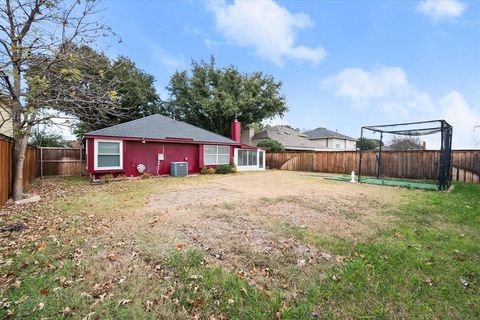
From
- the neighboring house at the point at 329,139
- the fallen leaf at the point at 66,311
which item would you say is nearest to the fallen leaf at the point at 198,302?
the fallen leaf at the point at 66,311

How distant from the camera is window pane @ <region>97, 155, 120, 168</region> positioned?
1145 centimetres

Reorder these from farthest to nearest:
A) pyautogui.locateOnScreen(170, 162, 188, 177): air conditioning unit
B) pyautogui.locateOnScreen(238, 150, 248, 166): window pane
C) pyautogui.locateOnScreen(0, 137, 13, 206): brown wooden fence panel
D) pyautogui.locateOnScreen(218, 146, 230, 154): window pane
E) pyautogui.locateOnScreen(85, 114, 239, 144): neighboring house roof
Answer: pyautogui.locateOnScreen(238, 150, 248, 166): window pane, pyautogui.locateOnScreen(218, 146, 230, 154): window pane, pyautogui.locateOnScreen(170, 162, 188, 177): air conditioning unit, pyautogui.locateOnScreen(85, 114, 239, 144): neighboring house roof, pyautogui.locateOnScreen(0, 137, 13, 206): brown wooden fence panel

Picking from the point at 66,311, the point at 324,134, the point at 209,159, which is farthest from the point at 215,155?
the point at 324,134

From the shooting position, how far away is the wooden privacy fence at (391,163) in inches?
456

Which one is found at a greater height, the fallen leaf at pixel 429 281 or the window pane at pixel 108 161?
the window pane at pixel 108 161

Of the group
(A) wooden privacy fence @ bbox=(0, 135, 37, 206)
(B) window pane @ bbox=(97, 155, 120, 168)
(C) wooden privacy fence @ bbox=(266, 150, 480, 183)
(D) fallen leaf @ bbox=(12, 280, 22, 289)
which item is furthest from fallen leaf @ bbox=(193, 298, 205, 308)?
(C) wooden privacy fence @ bbox=(266, 150, 480, 183)

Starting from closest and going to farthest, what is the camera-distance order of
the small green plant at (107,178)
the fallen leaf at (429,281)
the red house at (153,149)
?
1. the fallen leaf at (429,281)
2. the small green plant at (107,178)
3. the red house at (153,149)

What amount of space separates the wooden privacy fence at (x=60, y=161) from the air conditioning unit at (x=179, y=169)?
5.84 meters

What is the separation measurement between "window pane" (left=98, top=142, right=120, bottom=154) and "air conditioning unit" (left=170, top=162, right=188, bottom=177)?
123 inches

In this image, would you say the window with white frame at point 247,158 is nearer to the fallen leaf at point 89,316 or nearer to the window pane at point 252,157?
the window pane at point 252,157

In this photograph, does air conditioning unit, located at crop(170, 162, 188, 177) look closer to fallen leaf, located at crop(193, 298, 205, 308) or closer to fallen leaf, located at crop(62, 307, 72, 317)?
fallen leaf, located at crop(62, 307, 72, 317)

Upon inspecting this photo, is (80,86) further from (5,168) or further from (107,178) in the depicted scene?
(107,178)

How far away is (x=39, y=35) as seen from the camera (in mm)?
5387

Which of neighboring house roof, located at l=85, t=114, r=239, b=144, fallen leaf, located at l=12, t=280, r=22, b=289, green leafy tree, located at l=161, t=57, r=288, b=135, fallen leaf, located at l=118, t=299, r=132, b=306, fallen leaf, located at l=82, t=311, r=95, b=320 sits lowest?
fallen leaf, located at l=82, t=311, r=95, b=320
